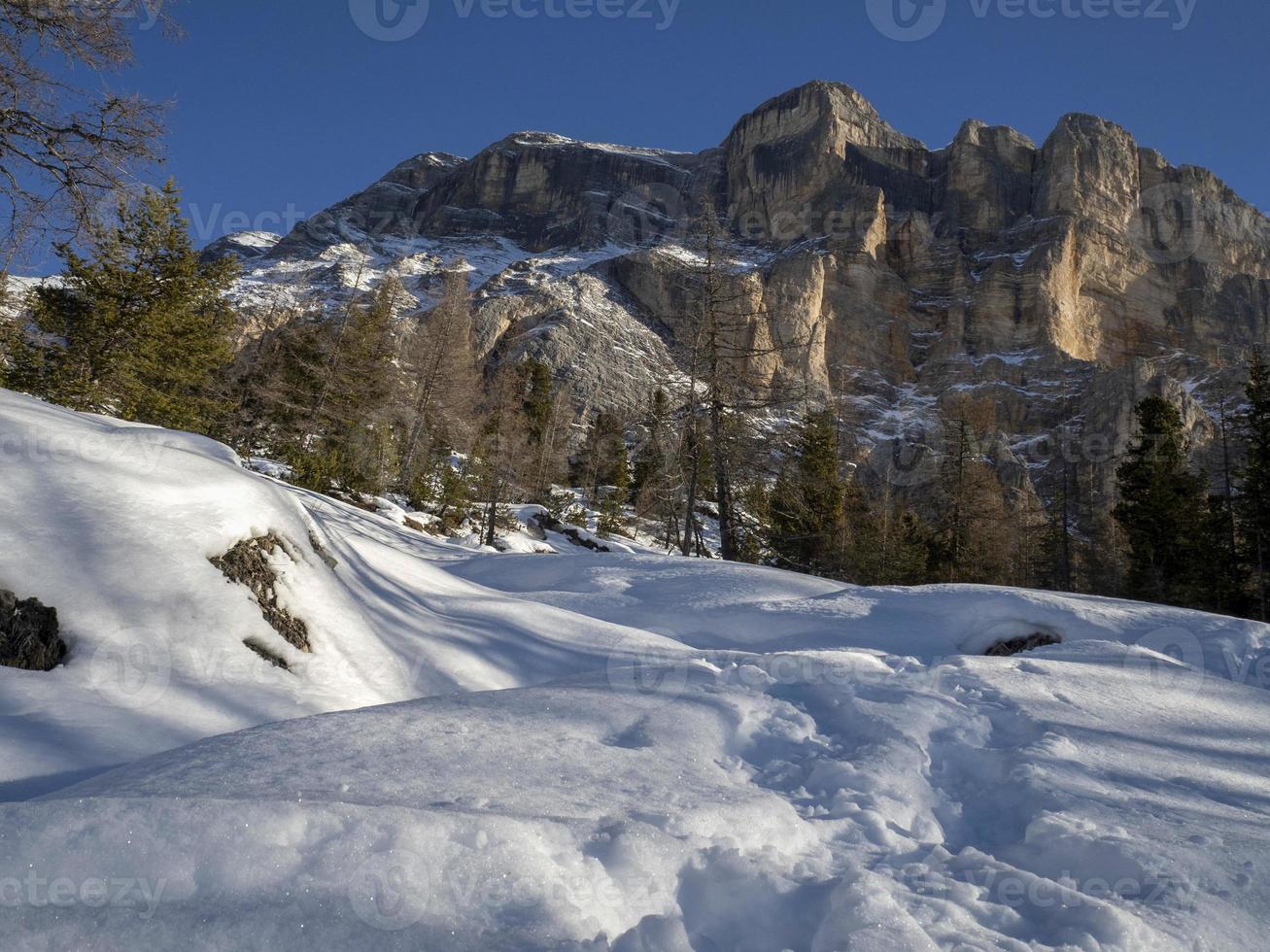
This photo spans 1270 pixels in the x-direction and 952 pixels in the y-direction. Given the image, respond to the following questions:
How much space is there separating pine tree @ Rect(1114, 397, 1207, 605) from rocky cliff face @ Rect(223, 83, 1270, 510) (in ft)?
112

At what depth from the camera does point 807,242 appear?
82.9 m

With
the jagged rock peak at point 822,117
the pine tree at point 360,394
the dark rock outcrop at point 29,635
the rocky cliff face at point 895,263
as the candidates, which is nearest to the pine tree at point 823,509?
the pine tree at point 360,394

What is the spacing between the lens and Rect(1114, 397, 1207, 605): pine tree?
73.5 ft

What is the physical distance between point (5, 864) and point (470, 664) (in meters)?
3.83

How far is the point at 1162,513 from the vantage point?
2311 centimetres

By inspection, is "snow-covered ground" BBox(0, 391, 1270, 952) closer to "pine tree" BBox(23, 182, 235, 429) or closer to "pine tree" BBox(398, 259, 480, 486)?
"pine tree" BBox(23, 182, 235, 429)

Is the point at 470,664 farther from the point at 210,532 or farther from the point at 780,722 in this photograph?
the point at 780,722

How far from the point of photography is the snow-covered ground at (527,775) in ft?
4.99

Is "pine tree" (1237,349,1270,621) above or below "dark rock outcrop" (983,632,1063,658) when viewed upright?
above

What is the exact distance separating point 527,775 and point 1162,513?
28.3m

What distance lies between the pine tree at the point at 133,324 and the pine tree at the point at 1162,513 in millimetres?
30641
